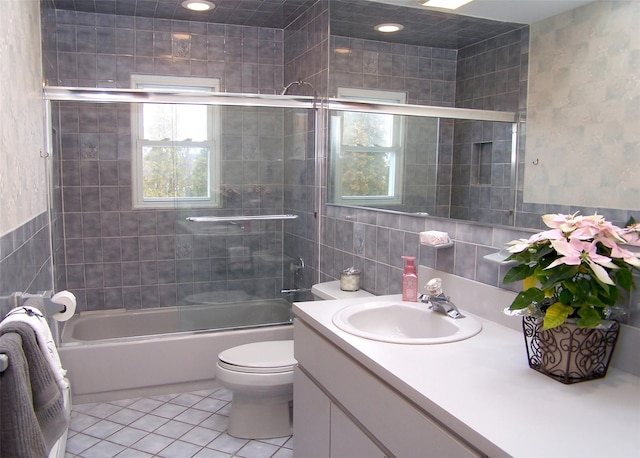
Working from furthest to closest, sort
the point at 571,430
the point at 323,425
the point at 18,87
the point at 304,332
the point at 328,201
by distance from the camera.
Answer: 1. the point at 328,201
2. the point at 18,87
3. the point at 304,332
4. the point at 323,425
5. the point at 571,430

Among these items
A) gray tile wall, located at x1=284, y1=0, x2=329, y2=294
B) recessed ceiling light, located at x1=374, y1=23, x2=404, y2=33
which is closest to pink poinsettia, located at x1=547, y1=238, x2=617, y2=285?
recessed ceiling light, located at x1=374, y1=23, x2=404, y2=33

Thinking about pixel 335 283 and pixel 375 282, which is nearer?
pixel 375 282

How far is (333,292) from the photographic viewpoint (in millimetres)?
2670

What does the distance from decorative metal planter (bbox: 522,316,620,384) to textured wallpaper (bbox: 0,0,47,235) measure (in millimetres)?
1527

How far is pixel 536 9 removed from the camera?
1.50m

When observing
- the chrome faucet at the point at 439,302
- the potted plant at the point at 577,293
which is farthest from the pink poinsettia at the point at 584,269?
the chrome faucet at the point at 439,302

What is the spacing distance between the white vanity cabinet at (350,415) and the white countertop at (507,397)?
42 millimetres

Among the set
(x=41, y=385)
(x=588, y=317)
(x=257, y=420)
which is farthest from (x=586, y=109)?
(x=257, y=420)

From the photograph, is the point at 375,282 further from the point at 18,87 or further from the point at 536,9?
Answer: the point at 18,87

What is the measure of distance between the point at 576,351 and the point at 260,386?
156 cm

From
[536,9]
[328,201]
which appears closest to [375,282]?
[328,201]

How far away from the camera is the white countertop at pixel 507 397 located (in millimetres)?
911

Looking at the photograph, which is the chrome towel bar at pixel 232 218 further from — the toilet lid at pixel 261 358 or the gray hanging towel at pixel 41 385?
the gray hanging towel at pixel 41 385

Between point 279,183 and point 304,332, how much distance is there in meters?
1.63
